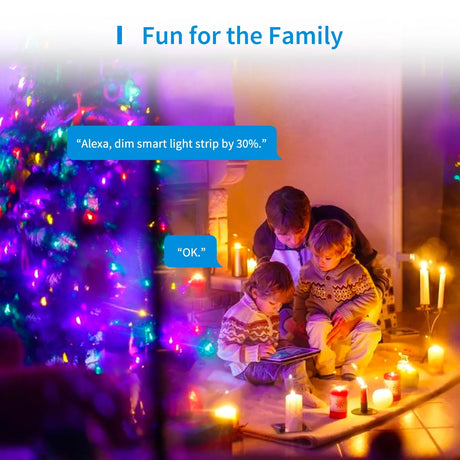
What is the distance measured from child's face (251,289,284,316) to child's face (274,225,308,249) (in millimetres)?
240

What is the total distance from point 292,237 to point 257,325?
34 cm

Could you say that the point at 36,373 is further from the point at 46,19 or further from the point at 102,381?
the point at 46,19

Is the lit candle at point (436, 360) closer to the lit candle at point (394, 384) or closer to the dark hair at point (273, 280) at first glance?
the lit candle at point (394, 384)

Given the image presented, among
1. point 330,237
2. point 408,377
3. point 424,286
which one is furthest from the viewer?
point 424,286

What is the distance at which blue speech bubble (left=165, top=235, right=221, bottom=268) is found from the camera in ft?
9.36

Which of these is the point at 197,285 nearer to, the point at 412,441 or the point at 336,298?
the point at 336,298

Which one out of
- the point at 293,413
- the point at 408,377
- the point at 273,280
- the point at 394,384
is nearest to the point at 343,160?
the point at 273,280

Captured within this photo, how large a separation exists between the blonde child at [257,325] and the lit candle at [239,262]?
611mm

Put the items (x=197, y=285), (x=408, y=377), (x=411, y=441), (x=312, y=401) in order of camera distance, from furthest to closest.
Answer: (x=197, y=285), (x=408, y=377), (x=312, y=401), (x=411, y=441)

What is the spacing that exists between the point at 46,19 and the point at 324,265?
1.20 metres

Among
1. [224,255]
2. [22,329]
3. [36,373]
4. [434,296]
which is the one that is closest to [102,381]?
[36,373]

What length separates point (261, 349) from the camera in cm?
290

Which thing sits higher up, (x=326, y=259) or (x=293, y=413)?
(x=326, y=259)

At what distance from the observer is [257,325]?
2979 mm
